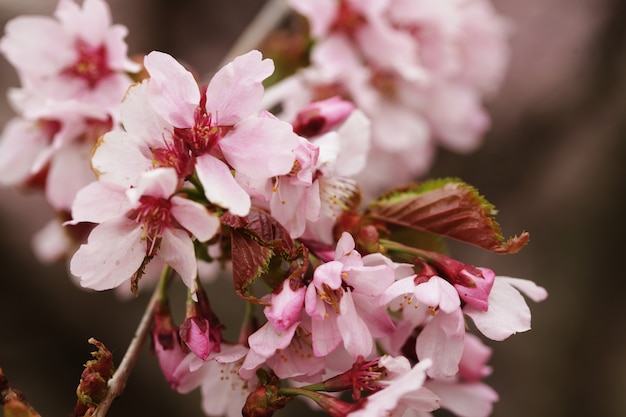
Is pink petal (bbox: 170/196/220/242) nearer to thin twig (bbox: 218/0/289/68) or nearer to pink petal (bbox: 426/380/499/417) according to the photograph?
pink petal (bbox: 426/380/499/417)

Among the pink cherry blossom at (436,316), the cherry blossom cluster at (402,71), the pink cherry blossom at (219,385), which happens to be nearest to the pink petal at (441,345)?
the pink cherry blossom at (436,316)

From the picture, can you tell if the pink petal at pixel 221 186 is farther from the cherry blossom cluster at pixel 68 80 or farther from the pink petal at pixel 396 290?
the cherry blossom cluster at pixel 68 80

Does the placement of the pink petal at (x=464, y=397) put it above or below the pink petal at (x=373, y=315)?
below

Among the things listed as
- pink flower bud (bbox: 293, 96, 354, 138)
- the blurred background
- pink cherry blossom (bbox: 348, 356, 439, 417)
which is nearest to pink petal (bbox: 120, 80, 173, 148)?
pink flower bud (bbox: 293, 96, 354, 138)

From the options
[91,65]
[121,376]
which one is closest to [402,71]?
[91,65]

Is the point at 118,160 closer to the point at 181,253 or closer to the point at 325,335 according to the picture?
the point at 181,253

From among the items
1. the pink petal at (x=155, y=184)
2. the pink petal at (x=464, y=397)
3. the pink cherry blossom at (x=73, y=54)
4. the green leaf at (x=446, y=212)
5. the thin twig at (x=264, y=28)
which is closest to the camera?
the pink petal at (x=155, y=184)
